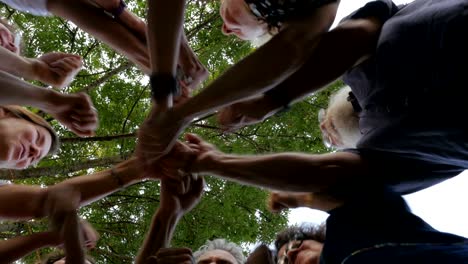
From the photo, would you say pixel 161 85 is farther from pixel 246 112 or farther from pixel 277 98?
pixel 277 98

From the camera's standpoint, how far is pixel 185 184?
2229 millimetres

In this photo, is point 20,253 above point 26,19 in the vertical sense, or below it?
below

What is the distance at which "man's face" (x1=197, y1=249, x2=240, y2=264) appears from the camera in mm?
2457

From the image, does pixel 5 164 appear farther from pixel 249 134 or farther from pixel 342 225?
pixel 249 134

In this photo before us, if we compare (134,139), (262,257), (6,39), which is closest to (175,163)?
(262,257)

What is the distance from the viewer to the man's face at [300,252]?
A: 2236 mm

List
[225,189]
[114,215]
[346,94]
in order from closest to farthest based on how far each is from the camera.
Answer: [346,94], [225,189], [114,215]

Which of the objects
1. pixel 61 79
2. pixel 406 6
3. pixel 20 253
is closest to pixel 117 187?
pixel 20 253

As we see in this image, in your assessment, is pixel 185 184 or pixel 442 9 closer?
pixel 442 9

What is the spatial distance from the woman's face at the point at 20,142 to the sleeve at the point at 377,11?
64.4 inches

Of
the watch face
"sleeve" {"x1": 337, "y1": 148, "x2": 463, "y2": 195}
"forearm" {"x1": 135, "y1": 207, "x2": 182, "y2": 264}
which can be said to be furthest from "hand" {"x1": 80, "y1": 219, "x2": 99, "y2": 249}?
"sleeve" {"x1": 337, "y1": 148, "x2": 463, "y2": 195}

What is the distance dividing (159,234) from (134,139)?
309cm

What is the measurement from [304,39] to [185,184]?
0.97 metres

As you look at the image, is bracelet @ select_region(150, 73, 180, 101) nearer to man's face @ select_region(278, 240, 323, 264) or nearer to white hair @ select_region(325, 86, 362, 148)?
white hair @ select_region(325, 86, 362, 148)
